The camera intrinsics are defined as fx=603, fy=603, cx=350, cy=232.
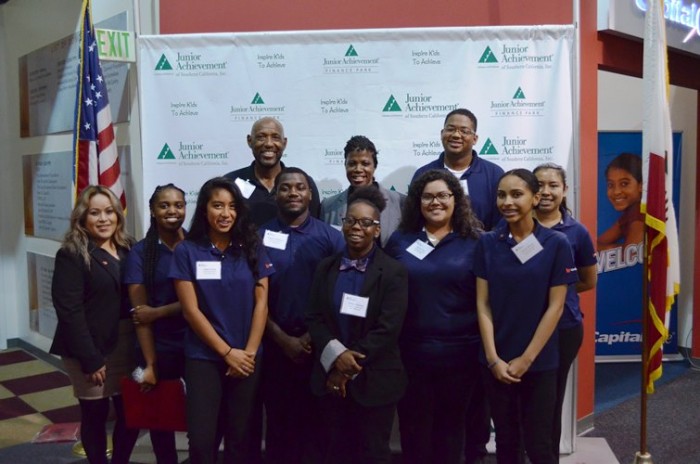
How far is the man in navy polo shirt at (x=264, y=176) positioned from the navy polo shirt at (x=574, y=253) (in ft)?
3.79

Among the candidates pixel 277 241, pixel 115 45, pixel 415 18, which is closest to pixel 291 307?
Result: pixel 277 241

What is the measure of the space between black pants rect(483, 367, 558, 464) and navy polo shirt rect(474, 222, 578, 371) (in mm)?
79

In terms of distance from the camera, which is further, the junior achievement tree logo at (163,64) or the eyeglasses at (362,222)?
the junior achievement tree logo at (163,64)

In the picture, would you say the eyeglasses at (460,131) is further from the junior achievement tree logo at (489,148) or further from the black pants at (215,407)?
the black pants at (215,407)

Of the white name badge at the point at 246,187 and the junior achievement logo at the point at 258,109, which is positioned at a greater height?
the junior achievement logo at the point at 258,109

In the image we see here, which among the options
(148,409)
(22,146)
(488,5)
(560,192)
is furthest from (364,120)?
(22,146)

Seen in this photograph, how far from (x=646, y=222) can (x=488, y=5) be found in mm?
1464

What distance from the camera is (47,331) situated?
5191mm

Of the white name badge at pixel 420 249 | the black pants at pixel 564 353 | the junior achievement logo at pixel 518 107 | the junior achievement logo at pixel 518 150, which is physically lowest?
the black pants at pixel 564 353

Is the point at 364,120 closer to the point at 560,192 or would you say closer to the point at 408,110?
the point at 408,110

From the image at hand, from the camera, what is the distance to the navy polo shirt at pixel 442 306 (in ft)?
7.73

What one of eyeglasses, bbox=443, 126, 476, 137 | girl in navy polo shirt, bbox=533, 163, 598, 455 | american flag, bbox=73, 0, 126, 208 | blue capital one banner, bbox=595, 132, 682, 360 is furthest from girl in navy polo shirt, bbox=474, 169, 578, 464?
blue capital one banner, bbox=595, 132, 682, 360

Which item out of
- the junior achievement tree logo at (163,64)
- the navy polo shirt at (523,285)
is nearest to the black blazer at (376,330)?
the navy polo shirt at (523,285)

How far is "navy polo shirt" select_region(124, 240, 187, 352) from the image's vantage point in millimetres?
2533
